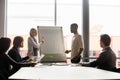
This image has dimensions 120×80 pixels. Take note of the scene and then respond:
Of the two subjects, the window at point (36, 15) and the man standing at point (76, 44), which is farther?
the window at point (36, 15)

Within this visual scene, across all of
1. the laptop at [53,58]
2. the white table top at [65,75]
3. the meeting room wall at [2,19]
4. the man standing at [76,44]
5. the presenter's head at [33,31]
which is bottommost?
the laptop at [53,58]

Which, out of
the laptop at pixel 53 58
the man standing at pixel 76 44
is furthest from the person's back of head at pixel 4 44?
the man standing at pixel 76 44

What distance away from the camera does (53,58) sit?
452 centimetres

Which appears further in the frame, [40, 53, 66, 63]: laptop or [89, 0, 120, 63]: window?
[89, 0, 120, 63]: window

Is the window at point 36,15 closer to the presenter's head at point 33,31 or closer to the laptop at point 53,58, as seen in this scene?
the presenter's head at point 33,31

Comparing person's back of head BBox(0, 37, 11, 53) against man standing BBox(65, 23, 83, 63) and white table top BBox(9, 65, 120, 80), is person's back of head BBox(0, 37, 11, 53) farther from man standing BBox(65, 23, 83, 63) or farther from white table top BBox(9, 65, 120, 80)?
man standing BBox(65, 23, 83, 63)

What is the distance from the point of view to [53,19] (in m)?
6.70

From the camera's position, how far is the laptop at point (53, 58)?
4458 millimetres

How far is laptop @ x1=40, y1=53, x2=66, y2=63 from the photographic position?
14.6ft

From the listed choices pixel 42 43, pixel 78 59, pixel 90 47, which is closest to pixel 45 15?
pixel 90 47

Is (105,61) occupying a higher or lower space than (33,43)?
lower

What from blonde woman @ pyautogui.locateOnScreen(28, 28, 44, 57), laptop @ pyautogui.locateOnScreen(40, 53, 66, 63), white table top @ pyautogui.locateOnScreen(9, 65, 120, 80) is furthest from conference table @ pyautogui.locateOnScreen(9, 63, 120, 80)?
→ blonde woman @ pyautogui.locateOnScreen(28, 28, 44, 57)

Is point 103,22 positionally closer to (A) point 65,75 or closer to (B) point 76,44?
(B) point 76,44

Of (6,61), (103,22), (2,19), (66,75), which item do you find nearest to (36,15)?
(2,19)
